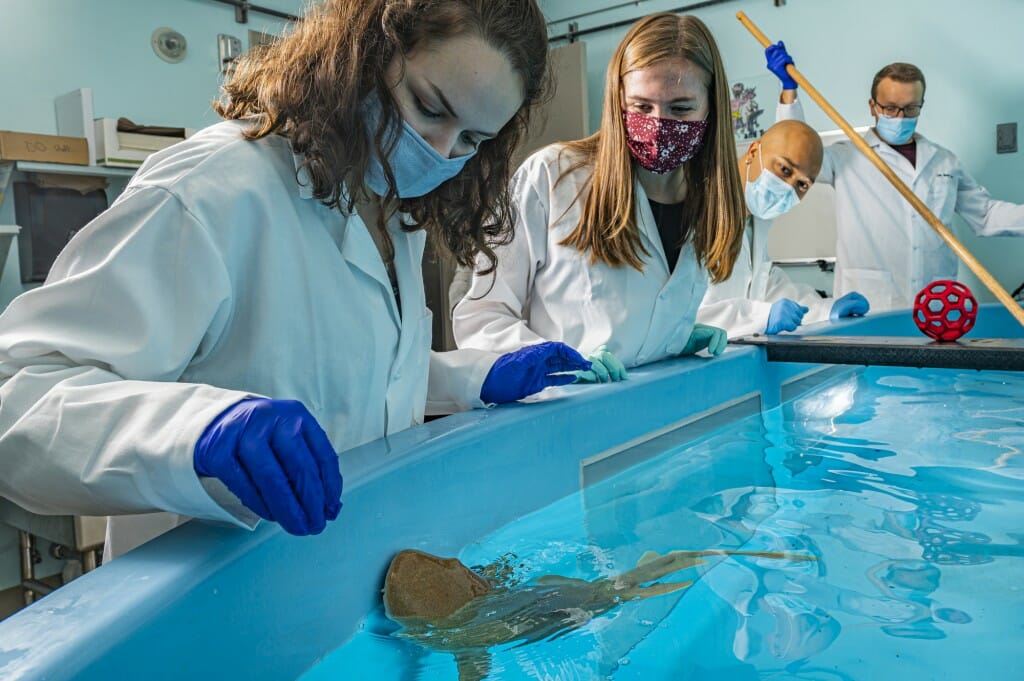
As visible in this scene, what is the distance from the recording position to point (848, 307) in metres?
2.36

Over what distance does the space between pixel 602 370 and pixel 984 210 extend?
2.89 meters

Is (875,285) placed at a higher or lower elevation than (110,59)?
lower

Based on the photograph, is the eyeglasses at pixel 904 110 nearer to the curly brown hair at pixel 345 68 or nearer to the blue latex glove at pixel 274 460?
the curly brown hair at pixel 345 68

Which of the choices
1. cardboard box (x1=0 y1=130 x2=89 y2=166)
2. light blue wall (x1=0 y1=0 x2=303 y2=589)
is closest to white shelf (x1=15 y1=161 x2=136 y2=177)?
cardboard box (x1=0 y1=130 x2=89 y2=166)

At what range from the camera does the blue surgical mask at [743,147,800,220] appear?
2.51 meters

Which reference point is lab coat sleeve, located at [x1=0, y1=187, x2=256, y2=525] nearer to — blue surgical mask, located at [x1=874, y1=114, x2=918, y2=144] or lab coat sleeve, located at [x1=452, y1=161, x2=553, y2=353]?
lab coat sleeve, located at [x1=452, y1=161, x2=553, y2=353]

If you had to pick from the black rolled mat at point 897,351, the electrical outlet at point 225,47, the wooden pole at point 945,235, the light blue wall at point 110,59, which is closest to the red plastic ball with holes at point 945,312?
the black rolled mat at point 897,351

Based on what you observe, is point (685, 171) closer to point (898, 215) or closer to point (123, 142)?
point (898, 215)

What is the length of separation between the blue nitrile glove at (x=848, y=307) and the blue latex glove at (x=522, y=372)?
1.41 metres

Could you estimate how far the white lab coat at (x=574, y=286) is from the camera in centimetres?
163

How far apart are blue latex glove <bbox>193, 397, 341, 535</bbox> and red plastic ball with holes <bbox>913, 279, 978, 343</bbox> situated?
5.21 ft

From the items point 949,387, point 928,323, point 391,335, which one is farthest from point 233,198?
point 949,387

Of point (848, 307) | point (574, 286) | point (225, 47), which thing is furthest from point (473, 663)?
point (225, 47)

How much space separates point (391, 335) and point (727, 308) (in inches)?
53.9
